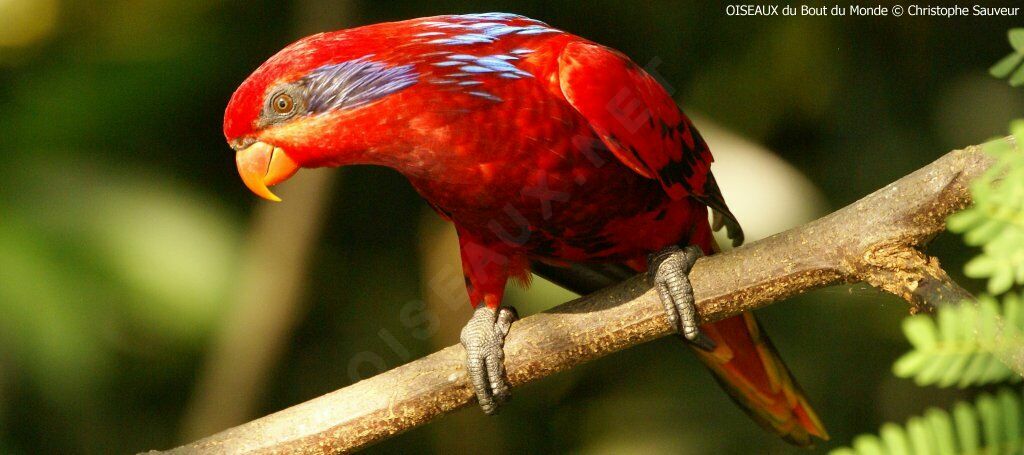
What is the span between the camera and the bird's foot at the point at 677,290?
5.22ft

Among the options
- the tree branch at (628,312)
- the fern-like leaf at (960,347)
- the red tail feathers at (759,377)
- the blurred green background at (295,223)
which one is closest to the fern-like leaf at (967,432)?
the fern-like leaf at (960,347)

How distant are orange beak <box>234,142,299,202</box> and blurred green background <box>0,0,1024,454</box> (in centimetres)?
105

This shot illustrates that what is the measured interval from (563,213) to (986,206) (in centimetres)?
118

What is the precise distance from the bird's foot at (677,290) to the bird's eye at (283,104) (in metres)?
0.73

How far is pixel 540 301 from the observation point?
2465 mm

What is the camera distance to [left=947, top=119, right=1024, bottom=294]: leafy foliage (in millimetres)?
522

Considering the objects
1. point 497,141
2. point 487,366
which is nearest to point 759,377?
point 487,366

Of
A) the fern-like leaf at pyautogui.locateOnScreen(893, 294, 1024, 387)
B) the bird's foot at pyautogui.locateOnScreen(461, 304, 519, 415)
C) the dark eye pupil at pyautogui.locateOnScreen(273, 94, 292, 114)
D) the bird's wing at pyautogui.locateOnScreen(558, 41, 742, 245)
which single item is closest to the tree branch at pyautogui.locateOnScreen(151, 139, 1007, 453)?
the bird's foot at pyautogui.locateOnScreen(461, 304, 519, 415)

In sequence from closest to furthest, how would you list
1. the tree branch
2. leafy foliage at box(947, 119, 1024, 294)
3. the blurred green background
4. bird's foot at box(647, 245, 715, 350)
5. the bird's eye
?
1. leafy foliage at box(947, 119, 1024, 294)
2. the tree branch
3. the bird's eye
4. bird's foot at box(647, 245, 715, 350)
5. the blurred green background

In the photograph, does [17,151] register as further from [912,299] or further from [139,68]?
[912,299]

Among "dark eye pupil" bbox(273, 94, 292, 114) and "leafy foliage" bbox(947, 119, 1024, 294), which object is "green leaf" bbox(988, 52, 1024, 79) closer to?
"leafy foliage" bbox(947, 119, 1024, 294)

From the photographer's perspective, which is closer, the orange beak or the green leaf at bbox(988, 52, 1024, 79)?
the green leaf at bbox(988, 52, 1024, 79)

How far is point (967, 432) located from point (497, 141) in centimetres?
107

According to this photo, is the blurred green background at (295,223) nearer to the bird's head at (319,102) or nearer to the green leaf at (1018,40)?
the bird's head at (319,102)
